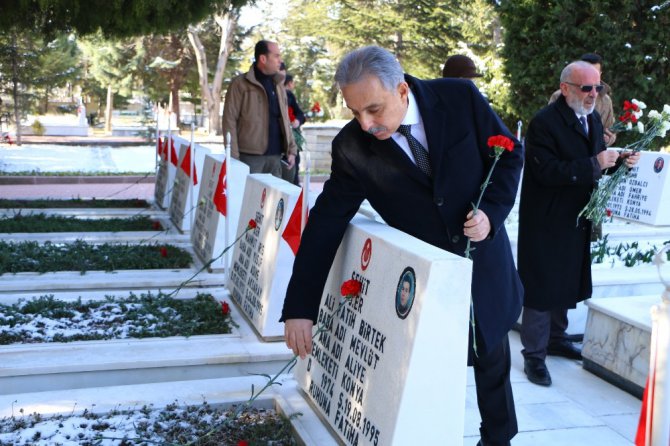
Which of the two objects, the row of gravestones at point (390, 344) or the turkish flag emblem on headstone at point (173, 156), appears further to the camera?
the turkish flag emblem on headstone at point (173, 156)

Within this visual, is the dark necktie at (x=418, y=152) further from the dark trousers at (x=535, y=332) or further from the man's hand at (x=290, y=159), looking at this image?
the man's hand at (x=290, y=159)

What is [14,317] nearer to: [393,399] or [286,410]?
[286,410]

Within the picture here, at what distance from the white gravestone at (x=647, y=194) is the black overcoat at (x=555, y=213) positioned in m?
6.14

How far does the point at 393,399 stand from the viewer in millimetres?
3041

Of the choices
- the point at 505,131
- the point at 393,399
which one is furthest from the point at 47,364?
the point at 505,131

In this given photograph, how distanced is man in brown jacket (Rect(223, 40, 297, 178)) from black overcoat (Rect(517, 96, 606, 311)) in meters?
3.82

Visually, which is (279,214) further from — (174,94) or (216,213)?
(174,94)

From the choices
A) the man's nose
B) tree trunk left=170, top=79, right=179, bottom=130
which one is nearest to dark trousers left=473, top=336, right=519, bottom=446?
the man's nose

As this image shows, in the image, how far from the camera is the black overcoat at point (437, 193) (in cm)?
316

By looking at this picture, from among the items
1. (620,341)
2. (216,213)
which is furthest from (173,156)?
(620,341)

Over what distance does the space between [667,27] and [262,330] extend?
1230 cm

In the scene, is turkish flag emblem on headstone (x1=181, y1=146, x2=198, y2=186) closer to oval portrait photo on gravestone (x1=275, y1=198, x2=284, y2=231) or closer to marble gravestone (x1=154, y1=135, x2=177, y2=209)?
marble gravestone (x1=154, y1=135, x2=177, y2=209)

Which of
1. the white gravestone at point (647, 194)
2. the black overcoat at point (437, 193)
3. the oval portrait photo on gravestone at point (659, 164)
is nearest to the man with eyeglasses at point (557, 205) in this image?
the black overcoat at point (437, 193)

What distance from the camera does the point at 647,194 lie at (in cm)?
1157
